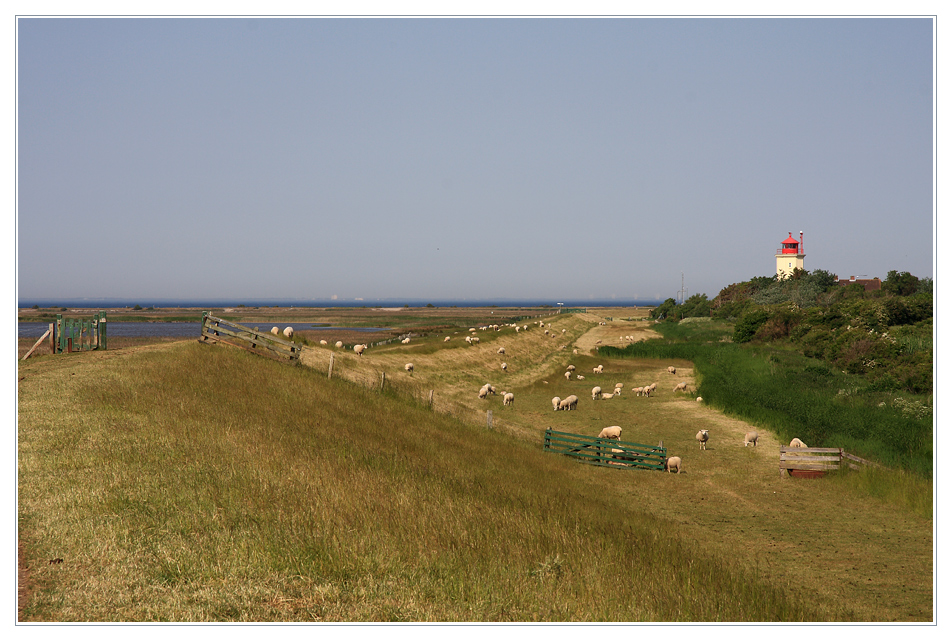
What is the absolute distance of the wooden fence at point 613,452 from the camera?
78.1ft

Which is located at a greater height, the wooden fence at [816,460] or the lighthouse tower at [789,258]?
the lighthouse tower at [789,258]

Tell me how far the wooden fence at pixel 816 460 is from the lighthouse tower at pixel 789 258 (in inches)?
4056

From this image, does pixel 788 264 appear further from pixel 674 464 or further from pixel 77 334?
pixel 77 334

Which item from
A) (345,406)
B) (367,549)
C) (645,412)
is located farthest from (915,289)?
(367,549)

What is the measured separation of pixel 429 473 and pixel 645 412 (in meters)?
24.5

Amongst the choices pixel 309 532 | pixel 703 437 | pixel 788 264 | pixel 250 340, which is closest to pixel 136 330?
pixel 250 340

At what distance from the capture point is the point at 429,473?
16094mm

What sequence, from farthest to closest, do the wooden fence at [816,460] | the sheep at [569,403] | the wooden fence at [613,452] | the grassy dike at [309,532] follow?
the sheep at [569,403], the wooden fence at [613,452], the wooden fence at [816,460], the grassy dike at [309,532]

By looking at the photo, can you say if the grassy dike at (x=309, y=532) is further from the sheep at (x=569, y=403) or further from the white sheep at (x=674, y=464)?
the sheep at (x=569, y=403)

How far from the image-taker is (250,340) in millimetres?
31047

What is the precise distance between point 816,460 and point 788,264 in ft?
351

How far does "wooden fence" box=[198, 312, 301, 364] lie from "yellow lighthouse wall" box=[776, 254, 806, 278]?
107 meters

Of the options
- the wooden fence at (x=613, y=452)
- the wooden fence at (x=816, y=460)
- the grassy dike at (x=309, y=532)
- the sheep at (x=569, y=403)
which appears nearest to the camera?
the grassy dike at (x=309, y=532)

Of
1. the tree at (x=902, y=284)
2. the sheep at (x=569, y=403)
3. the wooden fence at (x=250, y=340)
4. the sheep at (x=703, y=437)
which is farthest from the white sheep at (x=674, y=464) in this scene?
the tree at (x=902, y=284)
